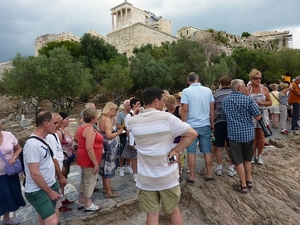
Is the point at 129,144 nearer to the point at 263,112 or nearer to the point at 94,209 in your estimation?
the point at 94,209

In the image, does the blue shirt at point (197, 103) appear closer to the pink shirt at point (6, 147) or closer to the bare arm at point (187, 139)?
the bare arm at point (187, 139)

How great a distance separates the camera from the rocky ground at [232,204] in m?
3.13

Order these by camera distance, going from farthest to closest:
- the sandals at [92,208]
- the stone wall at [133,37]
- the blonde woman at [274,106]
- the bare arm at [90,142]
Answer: the stone wall at [133,37] → the blonde woman at [274,106] → the sandals at [92,208] → the bare arm at [90,142]

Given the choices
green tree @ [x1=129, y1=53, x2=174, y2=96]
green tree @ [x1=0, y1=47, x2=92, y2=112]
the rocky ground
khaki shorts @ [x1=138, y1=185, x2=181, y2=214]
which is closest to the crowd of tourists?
khaki shorts @ [x1=138, y1=185, x2=181, y2=214]

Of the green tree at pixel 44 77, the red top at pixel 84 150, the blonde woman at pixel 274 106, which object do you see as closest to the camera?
the red top at pixel 84 150

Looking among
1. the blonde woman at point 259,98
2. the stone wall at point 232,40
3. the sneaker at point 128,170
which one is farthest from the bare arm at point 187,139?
the stone wall at point 232,40

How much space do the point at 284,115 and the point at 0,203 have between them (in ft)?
23.9

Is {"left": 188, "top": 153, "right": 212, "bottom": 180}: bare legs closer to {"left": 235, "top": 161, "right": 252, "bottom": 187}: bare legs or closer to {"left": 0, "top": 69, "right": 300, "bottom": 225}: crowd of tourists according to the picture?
{"left": 0, "top": 69, "right": 300, "bottom": 225}: crowd of tourists

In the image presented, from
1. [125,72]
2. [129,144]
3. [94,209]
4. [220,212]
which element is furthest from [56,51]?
[220,212]

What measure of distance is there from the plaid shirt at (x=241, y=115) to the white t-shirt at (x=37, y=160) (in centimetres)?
265

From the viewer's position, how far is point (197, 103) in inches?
141

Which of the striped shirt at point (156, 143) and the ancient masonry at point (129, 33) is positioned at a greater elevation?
the ancient masonry at point (129, 33)

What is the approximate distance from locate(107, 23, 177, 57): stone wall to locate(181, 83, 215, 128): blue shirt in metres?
31.5

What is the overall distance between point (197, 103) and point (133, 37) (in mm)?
32967
